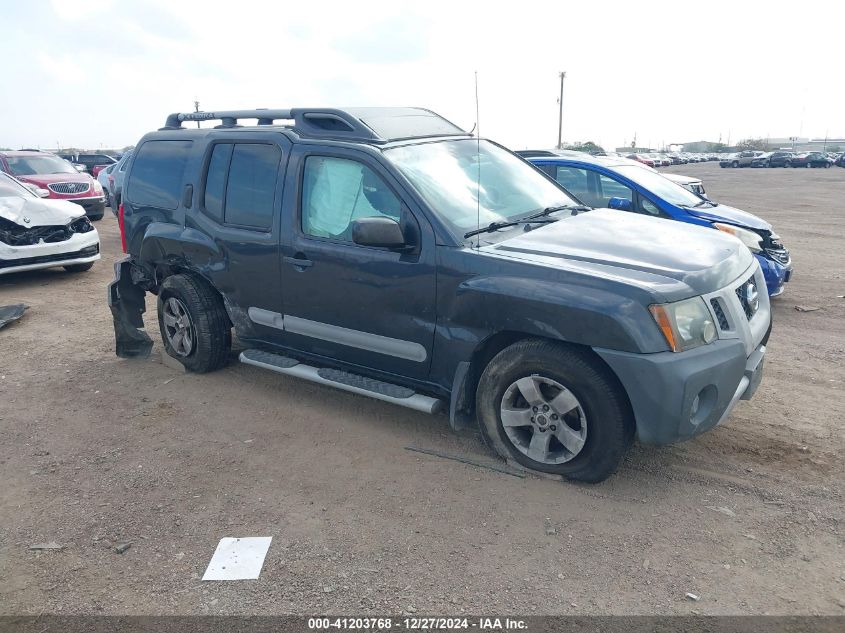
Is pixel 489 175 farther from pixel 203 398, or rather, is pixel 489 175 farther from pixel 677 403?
pixel 203 398

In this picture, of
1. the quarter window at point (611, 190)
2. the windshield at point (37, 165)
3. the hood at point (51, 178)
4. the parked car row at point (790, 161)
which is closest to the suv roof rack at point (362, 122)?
the quarter window at point (611, 190)

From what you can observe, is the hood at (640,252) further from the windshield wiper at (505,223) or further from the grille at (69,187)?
the grille at (69,187)

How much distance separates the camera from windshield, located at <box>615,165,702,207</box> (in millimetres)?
7613

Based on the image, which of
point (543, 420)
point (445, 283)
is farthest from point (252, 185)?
point (543, 420)

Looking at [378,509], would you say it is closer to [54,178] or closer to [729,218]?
[729,218]

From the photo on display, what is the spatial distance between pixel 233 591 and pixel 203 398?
241 cm

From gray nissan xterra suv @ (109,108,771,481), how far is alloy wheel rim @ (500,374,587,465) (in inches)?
0.4

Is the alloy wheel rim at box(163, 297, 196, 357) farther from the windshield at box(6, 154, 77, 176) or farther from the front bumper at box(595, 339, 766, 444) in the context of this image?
the windshield at box(6, 154, 77, 176)

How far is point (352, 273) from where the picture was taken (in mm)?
4285

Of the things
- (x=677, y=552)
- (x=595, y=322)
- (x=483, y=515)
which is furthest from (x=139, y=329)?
(x=677, y=552)

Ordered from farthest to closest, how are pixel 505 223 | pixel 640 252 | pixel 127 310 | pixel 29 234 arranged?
Answer: pixel 29 234 < pixel 127 310 < pixel 505 223 < pixel 640 252

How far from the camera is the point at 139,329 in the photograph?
6285mm

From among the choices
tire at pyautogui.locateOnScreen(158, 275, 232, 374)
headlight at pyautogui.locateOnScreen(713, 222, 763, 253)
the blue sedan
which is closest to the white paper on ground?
tire at pyautogui.locateOnScreen(158, 275, 232, 374)

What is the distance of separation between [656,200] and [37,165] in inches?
550
